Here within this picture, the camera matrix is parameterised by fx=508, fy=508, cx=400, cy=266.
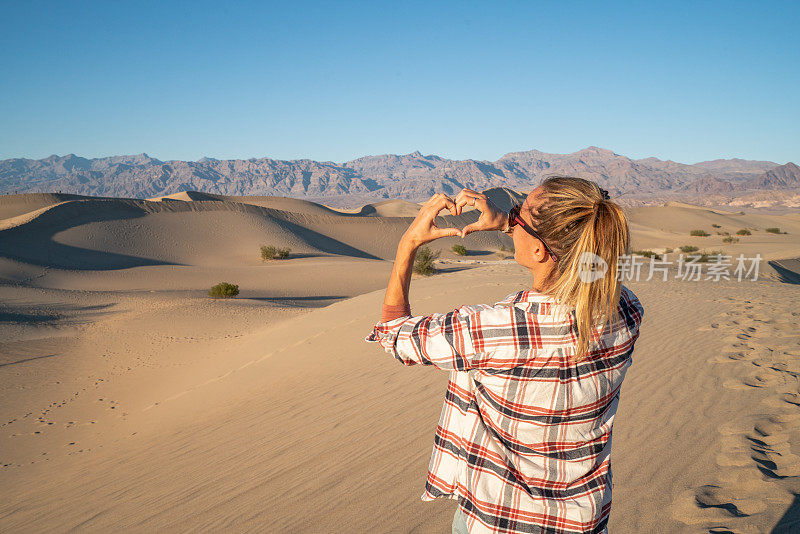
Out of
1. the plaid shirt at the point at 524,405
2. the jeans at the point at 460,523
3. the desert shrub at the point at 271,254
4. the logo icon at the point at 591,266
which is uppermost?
the logo icon at the point at 591,266

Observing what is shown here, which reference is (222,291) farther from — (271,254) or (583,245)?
(583,245)

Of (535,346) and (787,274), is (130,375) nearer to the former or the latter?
(535,346)

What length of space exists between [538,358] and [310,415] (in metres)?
4.46

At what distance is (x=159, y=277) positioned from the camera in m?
23.2

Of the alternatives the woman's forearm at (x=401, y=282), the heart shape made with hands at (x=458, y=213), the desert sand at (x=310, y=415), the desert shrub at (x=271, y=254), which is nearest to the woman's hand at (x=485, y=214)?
the heart shape made with hands at (x=458, y=213)

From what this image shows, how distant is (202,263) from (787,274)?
29.8 metres

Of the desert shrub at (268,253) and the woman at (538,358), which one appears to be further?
the desert shrub at (268,253)

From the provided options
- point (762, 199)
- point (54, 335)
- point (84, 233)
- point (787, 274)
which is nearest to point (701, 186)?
point (762, 199)

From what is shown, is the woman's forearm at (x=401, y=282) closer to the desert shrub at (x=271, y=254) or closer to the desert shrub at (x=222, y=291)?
the desert shrub at (x=222, y=291)

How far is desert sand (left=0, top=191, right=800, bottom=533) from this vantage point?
332 cm

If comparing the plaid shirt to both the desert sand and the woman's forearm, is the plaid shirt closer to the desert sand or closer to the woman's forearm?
the woman's forearm

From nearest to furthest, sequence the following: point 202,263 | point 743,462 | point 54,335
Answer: point 743,462, point 54,335, point 202,263

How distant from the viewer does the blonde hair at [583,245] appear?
1227 mm

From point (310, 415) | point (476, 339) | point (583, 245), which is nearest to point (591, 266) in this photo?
point (583, 245)
